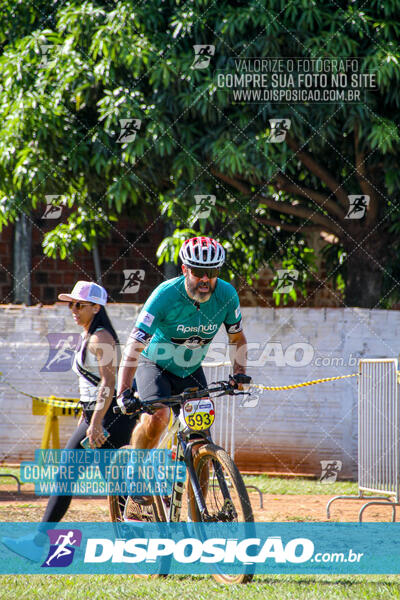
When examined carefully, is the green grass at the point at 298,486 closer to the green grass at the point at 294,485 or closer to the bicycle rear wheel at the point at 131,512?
the green grass at the point at 294,485

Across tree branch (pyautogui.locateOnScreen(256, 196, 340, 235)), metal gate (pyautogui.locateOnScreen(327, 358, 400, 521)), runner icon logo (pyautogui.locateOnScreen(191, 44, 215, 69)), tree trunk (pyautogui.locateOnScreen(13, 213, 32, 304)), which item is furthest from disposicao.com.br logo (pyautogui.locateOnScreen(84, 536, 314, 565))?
tree trunk (pyautogui.locateOnScreen(13, 213, 32, 304))

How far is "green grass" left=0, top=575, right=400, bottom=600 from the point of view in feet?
15.4

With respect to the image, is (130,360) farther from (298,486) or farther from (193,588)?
(298,486)

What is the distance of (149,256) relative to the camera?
52.2ft

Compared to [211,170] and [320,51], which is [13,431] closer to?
[211,170]

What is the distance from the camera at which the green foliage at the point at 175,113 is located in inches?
394

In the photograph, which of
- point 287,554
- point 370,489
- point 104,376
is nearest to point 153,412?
point 104,376

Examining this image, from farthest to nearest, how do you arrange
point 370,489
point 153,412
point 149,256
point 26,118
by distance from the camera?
1. point 149,256
2. point 26,118
3. point 370,489
4. point 153,412

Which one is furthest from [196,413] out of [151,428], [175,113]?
[175,113]

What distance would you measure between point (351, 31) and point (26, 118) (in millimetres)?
4010

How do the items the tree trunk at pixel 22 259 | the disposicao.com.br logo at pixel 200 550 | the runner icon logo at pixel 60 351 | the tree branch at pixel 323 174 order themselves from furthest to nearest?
the tree trunk at pixel 22 259 < the runner icon logo at pixel 60 351 < the tree branch at pixel 323 174 < the disposicao.com.br logo at pixel 200 550

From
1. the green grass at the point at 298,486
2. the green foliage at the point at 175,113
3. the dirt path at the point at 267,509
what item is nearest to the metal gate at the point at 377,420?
the dirt path at the point at 267,509

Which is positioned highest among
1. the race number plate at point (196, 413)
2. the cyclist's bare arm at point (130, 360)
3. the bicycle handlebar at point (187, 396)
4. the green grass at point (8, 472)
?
the cyclist's bare arm at point (130, 360)

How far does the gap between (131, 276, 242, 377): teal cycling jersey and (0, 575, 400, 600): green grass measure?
1.34 m
